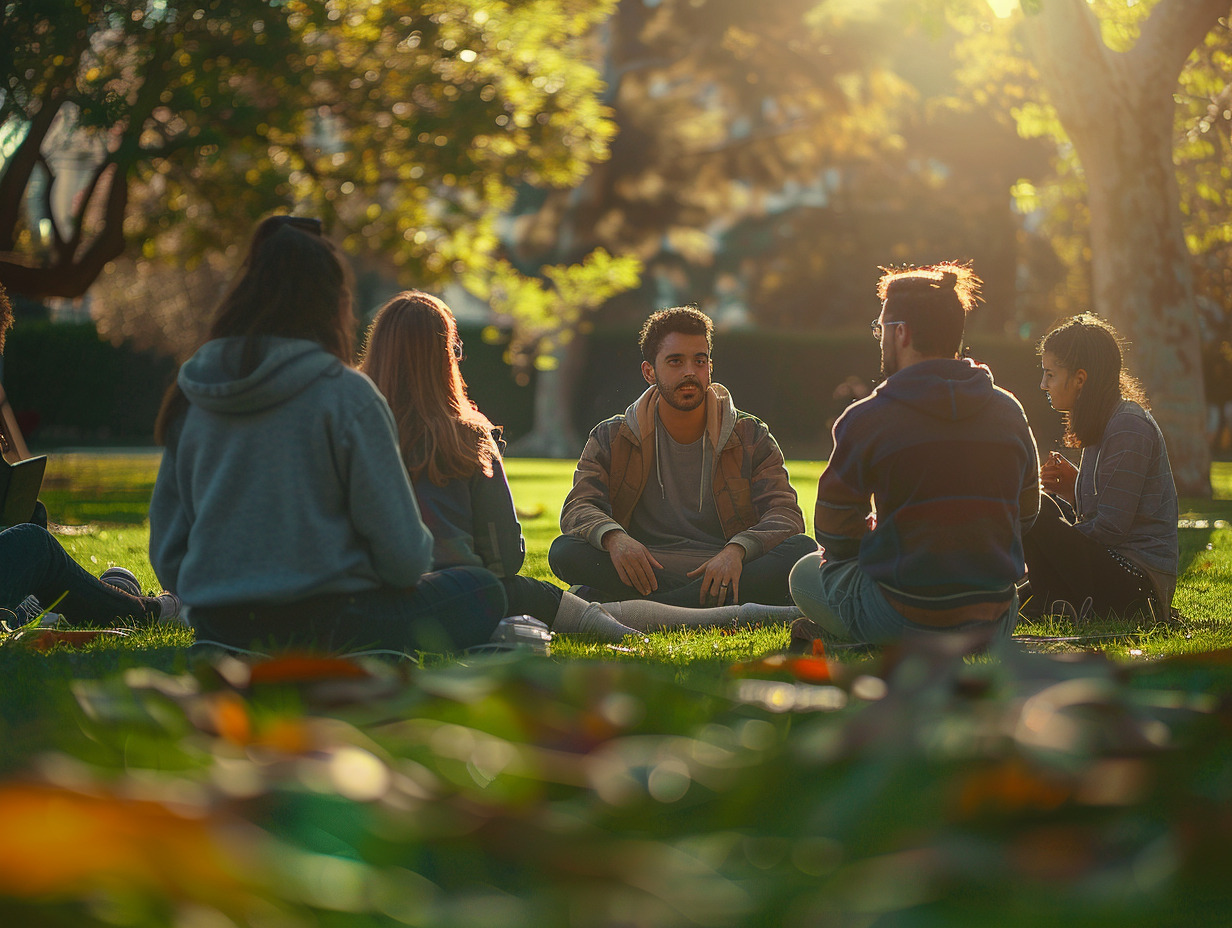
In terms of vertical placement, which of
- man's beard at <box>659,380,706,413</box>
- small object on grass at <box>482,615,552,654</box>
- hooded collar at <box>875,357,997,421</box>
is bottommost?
small object on grass at <box>482,615,552,654</box>

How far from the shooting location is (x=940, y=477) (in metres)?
3.93

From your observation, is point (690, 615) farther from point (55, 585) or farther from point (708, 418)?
point (55, 585)

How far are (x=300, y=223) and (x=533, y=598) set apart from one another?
2035mm

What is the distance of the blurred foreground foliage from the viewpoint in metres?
1.23

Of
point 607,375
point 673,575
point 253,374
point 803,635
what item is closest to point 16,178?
point 673,575

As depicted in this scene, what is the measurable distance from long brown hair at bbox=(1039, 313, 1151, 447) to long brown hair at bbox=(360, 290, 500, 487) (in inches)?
104

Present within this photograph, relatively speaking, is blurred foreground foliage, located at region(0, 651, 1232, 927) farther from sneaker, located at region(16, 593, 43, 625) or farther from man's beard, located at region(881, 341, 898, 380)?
sneaker, located at region(16, 593, 43, 625)

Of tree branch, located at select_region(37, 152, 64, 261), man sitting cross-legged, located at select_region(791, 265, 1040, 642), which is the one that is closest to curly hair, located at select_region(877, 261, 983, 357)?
man sitting cross-legged, located at select_region(791, 265, 1040, 642)

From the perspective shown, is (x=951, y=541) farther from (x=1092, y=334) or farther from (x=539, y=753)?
(x=539, y=753)

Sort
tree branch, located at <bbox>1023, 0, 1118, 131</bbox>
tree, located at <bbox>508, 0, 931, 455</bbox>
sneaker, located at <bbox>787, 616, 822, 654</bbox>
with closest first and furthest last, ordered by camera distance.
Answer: sneaker, located at <bbox>787, 616, 822, 654</bbox> < tree branch, located at <bbox>1023, 0, 1118, 131</bbox> < tree, located at <bbox>508, 0, 931, 455</bbox>

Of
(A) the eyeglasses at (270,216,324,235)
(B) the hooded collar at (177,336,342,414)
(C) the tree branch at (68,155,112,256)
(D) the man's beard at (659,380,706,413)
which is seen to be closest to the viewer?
(B) the hooded collar at (177,336,342,414)

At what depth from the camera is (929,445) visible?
12.9 ft

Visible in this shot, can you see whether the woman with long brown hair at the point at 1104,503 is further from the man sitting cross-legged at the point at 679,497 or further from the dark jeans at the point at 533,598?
the dark jeans at the point at 533,598

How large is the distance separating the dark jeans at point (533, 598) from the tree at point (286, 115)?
10.4 m
